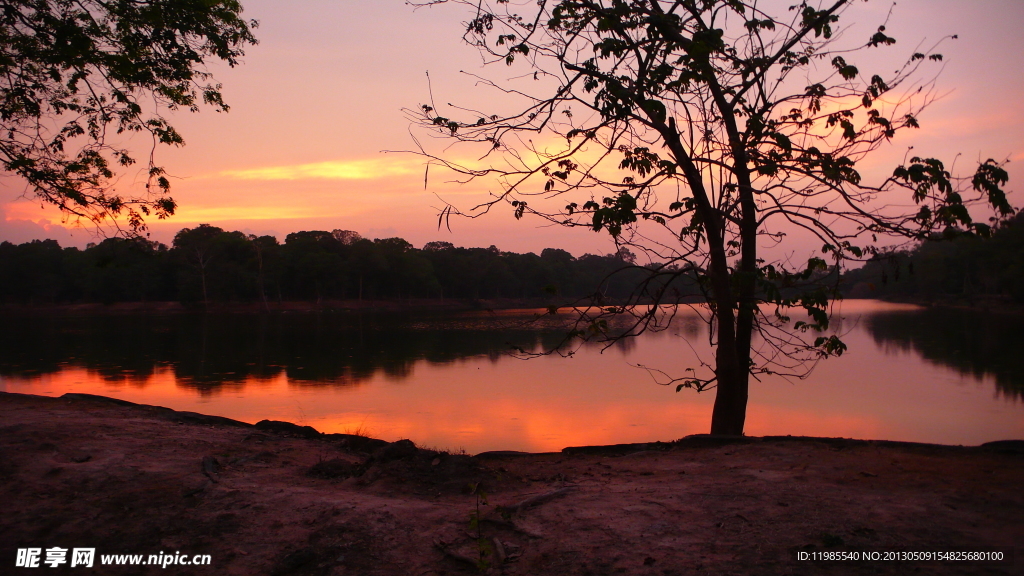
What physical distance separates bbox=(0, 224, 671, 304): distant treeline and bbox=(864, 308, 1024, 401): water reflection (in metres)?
23.3

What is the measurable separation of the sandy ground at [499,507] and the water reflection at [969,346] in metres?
Answer: 12.5

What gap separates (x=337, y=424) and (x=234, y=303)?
52524 mm

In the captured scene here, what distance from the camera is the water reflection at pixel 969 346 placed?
54.4 feet

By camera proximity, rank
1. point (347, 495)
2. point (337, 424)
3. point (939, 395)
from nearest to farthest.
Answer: point (347, 495) → point (337, 424) → point (939, 395)

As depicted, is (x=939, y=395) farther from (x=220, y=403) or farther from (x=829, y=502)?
(x=220, y=403)

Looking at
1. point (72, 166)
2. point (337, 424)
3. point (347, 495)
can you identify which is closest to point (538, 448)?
point (337, 424)

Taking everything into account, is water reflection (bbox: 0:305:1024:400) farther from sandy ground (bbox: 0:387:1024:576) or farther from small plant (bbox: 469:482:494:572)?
small plant (bbox: 469:482:494:572)

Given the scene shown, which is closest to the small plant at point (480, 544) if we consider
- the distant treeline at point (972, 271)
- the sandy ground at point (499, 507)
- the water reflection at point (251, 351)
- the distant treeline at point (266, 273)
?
the sandy ground at point (499, 507)

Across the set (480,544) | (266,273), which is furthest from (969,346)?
(266,273)

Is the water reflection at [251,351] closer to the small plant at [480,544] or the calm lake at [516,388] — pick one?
the calm lake at [516,388]

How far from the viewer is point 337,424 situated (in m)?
10.7

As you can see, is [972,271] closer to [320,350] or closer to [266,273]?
[320,350]

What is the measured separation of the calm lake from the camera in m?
10.7

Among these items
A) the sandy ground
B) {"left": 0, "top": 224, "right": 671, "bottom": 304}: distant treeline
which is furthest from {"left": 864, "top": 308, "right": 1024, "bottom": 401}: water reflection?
{"left": 0, "top": 224, "right": 671, "bottom": 304}: distant treeline
